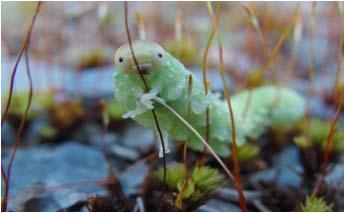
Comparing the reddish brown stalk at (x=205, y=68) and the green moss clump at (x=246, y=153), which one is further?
the green moss clump at (x=246, y=153)

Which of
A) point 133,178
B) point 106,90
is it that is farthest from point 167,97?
point 106,90

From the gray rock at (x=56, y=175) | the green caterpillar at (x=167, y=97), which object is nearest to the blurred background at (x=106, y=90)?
the gray rock at (x=56, y=175)

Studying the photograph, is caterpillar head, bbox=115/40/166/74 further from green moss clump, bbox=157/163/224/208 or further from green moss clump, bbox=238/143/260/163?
green moss clump, bbox=238/143/260/163

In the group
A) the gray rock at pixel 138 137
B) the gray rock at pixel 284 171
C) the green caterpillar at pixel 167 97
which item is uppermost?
the green caterpillar at pixel 167 97

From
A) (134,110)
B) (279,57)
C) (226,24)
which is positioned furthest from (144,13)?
(134,110)

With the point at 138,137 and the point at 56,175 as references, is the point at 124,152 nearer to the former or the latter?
the point at 138,137

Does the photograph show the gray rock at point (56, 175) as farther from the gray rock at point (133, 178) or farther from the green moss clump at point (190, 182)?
the green moss clump at point (190, 182)

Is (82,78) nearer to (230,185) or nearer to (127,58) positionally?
(230,185)
